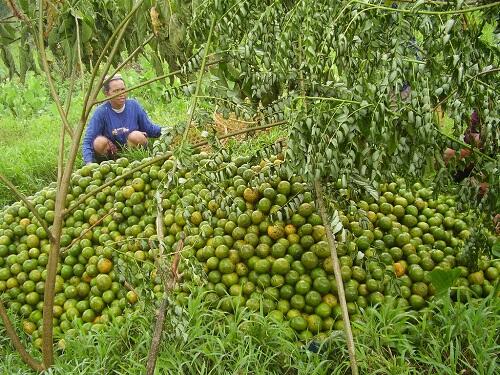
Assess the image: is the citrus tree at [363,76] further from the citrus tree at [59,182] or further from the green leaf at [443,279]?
the green leaf at [443,279]

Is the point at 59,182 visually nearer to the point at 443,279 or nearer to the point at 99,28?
the point at 99,28

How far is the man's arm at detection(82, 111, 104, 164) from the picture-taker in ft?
17.1

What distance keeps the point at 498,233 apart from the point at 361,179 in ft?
Result: 4.87

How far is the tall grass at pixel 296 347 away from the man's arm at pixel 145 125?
133 inches

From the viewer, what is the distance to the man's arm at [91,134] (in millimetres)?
5223

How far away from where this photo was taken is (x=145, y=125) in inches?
227

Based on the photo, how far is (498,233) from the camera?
9.82ft

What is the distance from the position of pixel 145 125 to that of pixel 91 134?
24.1 inches

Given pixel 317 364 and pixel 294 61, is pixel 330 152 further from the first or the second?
pixel 317 364

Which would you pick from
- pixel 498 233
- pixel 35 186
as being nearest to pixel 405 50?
pixel 498 233

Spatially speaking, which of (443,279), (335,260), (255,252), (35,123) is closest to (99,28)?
(255,252)

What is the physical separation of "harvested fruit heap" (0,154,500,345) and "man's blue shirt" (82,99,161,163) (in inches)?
82.6

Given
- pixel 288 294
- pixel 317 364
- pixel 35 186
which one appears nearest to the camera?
pixel 317 364

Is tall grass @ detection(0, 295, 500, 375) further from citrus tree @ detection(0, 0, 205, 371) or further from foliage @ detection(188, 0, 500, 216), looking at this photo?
foliage @ detection(188, 0, 500, 216)
